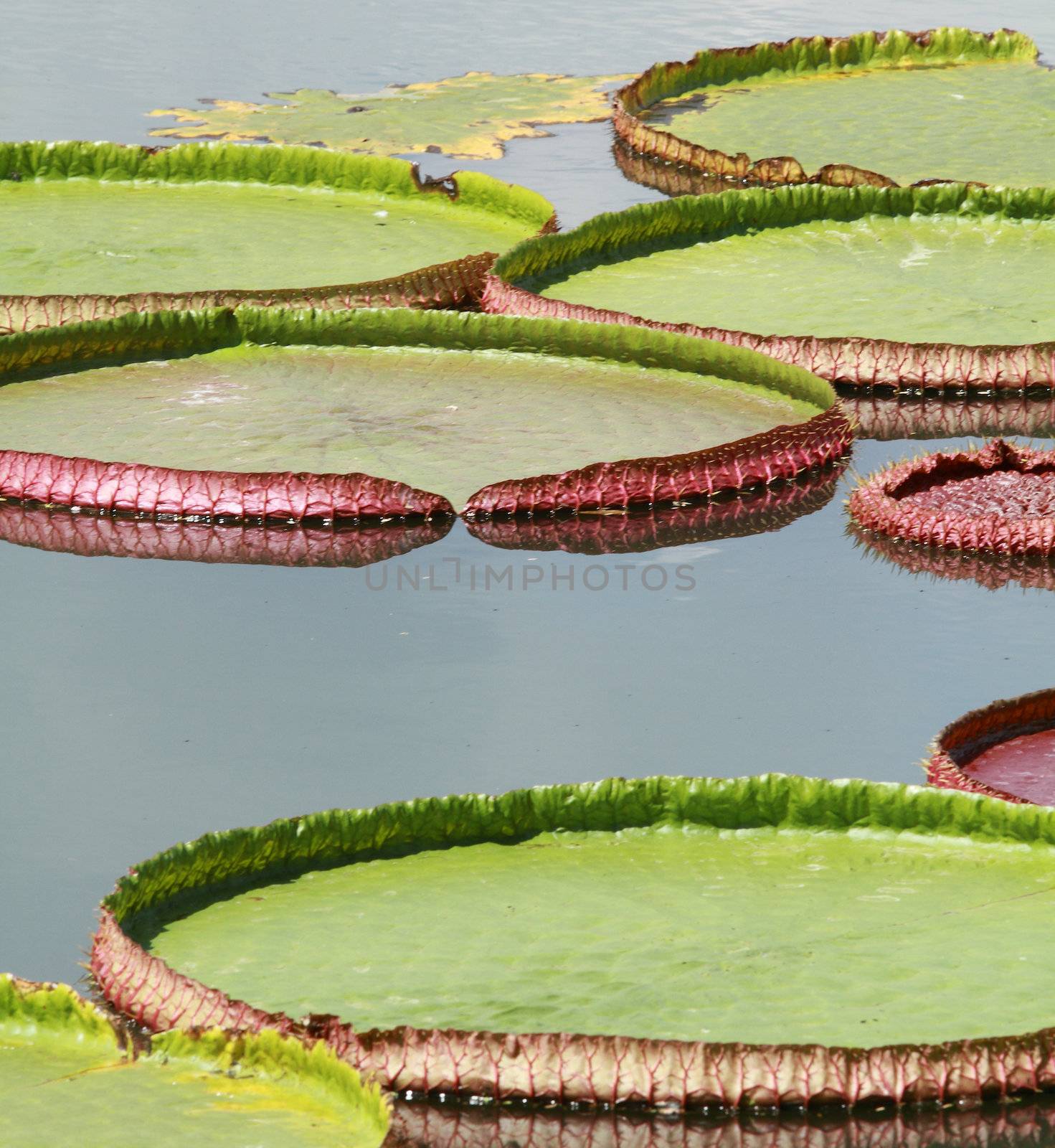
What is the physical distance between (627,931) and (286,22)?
32.6 feet

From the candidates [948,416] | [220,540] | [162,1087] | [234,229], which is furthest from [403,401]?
[162,1087]

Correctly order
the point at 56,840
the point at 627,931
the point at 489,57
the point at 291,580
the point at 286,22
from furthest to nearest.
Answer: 1. the point at 286,22
2. the point at 489,57
3. the point at 291,580
4. the point at 56,840
5. the point at 627,931

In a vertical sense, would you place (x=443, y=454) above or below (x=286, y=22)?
below

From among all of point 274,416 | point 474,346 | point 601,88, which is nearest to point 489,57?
point 601,88

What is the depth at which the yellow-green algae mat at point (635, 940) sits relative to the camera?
2.71m

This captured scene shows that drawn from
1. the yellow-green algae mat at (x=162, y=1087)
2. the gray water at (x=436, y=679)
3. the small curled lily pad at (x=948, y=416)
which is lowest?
the gray water at (x=436, y=679)

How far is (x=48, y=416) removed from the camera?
5719 millimetres

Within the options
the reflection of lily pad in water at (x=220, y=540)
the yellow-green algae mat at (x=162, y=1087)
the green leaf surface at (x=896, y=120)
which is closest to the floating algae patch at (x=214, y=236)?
the green leaf surface at (x=896, y=120)

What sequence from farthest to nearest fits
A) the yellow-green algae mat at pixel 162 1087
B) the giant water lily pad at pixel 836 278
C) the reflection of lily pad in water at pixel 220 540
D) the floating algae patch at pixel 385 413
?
the giant water lily pad at pixel 836 278 → the floating algae patch at pixel 385 413 → the reflection of lily pad in water at pixel 220 540 → the yellow-green algae mat at pixel 162 1087

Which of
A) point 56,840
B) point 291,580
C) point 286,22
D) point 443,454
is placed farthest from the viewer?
point 286,22

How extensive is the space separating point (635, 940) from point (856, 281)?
422cm

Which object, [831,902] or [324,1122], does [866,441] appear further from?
[324,1122]

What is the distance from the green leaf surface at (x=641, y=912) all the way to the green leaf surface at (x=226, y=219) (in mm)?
3819

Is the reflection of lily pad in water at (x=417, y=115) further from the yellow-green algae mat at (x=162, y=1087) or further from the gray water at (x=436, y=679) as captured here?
the yellow-green algae mat at (x=162, y=1087)
